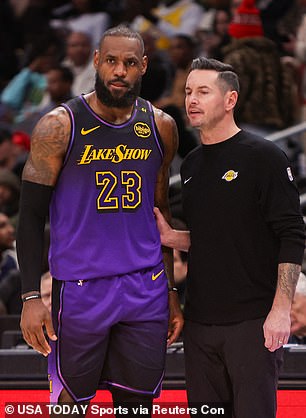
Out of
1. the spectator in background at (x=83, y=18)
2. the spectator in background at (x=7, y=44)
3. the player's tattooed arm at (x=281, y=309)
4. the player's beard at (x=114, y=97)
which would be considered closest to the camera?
the player's tattooed arm at (x=281, y=309)

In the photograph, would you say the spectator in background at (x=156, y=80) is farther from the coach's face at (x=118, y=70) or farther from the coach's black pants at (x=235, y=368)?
the coach's black pants at (x=235, y=368)

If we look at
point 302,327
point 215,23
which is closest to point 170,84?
point 215,23

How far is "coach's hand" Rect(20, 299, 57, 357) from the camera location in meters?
3.47

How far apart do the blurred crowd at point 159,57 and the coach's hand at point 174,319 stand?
7.25 feet

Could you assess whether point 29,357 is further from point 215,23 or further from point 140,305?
point 215,23

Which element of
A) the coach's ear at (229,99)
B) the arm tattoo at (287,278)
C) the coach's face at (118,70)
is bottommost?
the arm tattoo at (287,278)

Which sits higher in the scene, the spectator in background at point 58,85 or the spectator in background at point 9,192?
the spectator in background at point 58,85

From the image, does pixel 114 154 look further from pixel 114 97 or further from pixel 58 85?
pixel 58 85

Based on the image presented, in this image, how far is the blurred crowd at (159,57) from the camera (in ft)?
21.5

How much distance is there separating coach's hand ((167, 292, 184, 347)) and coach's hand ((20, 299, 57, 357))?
47 centimetres

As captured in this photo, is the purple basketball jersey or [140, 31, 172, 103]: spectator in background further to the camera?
[140, 31, 172, 103]: spectator in background

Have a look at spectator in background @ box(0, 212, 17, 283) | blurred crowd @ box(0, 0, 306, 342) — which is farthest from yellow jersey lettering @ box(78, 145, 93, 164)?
spectator in background @ box(0, 212, 17, 283)

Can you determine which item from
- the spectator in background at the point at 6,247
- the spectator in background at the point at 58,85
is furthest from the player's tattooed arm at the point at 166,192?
the spectator in background at the point at 58,85

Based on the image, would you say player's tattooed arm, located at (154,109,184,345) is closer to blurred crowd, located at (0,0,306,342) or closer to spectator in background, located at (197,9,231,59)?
blurred crowd, located at (0,0,306,342)
